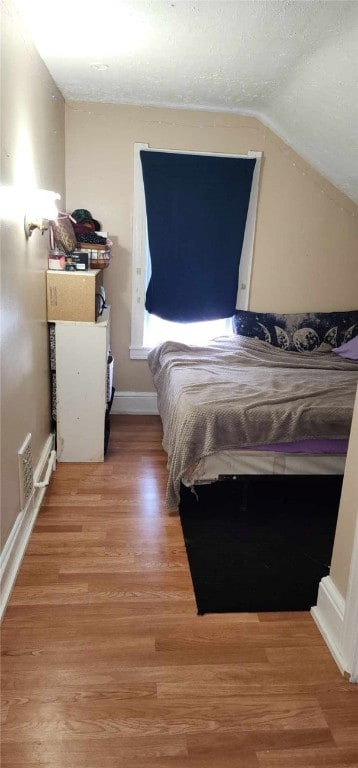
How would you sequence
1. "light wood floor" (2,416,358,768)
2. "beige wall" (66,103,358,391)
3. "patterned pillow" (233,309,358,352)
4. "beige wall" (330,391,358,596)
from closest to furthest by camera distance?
"light wood floor" (2,416,358,768) → "beige wall" (330,391,358,596) → "beige wall" (66,103,358,391) → "patterned pillow" (233,309,358,352)

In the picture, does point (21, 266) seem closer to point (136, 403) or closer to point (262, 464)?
point (262, 464)

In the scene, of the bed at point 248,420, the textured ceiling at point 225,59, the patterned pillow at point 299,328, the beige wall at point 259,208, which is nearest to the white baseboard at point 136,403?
the beige wall at point 259,208

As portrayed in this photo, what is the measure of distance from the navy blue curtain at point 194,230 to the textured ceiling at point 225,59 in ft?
1.30

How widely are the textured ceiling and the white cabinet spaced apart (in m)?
1.43

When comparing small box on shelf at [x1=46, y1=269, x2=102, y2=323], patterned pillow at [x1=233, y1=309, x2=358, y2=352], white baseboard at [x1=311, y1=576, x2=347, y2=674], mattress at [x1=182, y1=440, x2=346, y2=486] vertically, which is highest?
small box on shelf at [x1=46, y1=269, x2=102, y2=323]

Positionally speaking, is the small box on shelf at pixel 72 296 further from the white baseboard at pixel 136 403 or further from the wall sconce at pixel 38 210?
the white baseboard at pixel 136 403

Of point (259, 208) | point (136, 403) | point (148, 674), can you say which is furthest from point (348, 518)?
point (259, 208)

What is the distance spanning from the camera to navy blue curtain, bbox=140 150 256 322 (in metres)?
3.74

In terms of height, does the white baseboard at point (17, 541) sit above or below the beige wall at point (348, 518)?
below

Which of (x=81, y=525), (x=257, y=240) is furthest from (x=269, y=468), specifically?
(x=257, y=240)

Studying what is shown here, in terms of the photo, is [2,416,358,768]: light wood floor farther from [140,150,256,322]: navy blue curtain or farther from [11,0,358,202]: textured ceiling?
[11,0,358,202]: textured ceiling

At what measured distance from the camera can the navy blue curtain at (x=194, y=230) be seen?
374 cm

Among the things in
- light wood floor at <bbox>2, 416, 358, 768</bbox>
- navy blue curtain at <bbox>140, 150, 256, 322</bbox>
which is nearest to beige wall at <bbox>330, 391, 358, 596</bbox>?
light wood floor at <bbox>2, 416, 358, 768</bbox>

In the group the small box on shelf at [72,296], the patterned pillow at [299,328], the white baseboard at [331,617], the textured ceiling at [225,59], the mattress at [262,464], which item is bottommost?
the white baseboard at [331,617]
